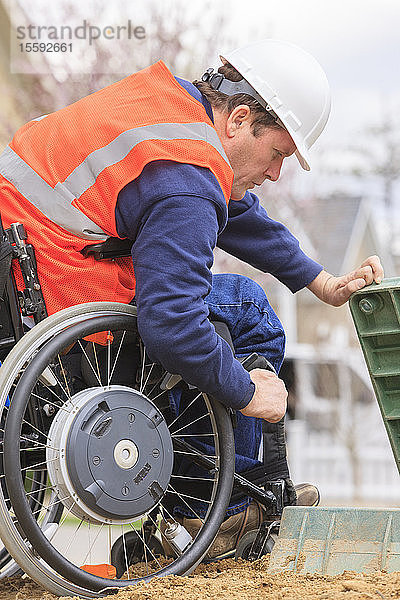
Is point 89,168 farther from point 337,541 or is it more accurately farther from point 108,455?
point 337,541

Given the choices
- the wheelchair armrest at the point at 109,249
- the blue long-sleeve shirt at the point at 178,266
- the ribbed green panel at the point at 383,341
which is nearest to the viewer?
the blue long-sleeve shirt at the point at 178,266

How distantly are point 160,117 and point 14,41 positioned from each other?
688cm

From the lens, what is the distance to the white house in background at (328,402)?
13.4m

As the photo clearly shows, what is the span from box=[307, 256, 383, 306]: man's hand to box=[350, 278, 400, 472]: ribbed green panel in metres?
0.05

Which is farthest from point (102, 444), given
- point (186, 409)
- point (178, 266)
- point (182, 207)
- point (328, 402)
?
point (328, 402)

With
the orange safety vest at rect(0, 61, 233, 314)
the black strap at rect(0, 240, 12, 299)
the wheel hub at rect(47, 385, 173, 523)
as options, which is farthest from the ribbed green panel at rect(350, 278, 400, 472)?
the black strap at rect(0, 240, 12, 299)

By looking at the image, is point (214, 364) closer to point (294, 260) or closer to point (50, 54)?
point (294, 260)

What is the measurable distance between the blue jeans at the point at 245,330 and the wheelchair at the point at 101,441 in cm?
9

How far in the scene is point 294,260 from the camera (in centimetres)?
324

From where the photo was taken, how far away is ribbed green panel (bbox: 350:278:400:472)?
2.61m

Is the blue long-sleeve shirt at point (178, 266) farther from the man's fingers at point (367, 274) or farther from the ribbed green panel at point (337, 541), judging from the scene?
the man's fingers at point (367, 274)

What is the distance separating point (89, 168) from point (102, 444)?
0.83 meters

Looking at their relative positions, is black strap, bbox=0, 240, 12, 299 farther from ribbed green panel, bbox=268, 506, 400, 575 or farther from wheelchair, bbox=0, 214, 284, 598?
ribbed green panel, bbox=268, 506, 400, 575

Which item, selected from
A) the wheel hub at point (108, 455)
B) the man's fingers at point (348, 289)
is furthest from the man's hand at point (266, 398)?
the man's fingers at point (348, 289)
